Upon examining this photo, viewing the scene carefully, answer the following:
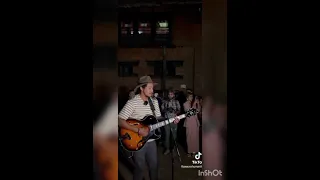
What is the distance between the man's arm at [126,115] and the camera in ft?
11.9

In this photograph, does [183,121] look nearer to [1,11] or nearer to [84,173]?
[84,173]

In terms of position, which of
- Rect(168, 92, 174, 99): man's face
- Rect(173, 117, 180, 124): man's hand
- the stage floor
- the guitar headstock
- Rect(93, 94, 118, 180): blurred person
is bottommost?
the stage floor

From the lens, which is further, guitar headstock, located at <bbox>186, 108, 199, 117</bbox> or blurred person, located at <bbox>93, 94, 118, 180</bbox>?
blurred person, located at <bbox>93, 94, 118, 180</bbox>

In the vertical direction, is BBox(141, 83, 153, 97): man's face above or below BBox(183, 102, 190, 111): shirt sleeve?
above

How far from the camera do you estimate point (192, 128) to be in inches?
140

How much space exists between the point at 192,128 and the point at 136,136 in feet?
1.56

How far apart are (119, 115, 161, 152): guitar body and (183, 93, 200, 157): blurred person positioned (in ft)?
0.83

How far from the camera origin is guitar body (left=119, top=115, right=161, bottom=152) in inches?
142

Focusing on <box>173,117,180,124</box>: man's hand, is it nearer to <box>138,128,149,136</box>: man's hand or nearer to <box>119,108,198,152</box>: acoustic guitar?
<box>119,108,198,152</box>: acoustic guitar

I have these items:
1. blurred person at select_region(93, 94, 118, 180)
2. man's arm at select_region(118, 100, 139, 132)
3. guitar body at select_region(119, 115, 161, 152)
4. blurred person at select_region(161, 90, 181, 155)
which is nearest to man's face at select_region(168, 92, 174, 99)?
blurred person at select_region(161, 90, 181, 155)

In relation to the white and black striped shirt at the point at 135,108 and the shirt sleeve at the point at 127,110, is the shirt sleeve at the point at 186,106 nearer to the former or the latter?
the white and black striped shirt at the point at 135,108

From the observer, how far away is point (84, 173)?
3.73 m
